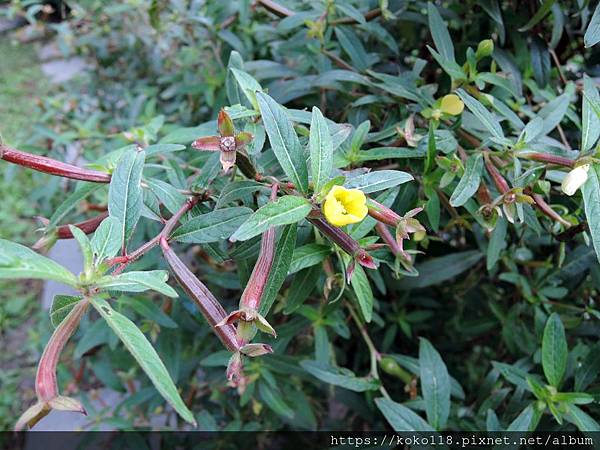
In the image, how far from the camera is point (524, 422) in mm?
968

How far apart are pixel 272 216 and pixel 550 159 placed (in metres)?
0.48

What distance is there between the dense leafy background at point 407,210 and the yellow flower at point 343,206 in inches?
4.6

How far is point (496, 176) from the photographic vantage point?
84 centimetres

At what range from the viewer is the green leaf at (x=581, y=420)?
938 mm

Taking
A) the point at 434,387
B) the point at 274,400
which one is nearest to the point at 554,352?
the point at 434,387

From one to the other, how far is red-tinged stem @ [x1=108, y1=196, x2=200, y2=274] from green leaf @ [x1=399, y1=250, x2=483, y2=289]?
59 centimetres

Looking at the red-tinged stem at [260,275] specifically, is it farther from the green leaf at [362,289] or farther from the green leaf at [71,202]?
the green leaf at [71,202]

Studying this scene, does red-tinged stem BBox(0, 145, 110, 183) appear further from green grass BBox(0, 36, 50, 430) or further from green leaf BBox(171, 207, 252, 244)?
green grass BBox(0, 36, 50, 430)

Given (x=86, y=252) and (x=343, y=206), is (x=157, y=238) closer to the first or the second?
(x=86, y=252)

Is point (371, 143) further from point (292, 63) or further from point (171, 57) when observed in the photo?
point (171, 57)

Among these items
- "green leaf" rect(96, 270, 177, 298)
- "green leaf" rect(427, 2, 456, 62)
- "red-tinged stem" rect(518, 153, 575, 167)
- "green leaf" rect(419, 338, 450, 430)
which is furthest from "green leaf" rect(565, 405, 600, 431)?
"green leaf" rect(96, 270, 177, 298)

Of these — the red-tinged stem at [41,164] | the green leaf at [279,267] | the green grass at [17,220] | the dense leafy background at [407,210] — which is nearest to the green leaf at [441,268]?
the dense leafy background at [407,210]

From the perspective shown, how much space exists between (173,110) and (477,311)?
1.18 metres

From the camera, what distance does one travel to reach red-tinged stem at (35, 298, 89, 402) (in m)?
0.53
